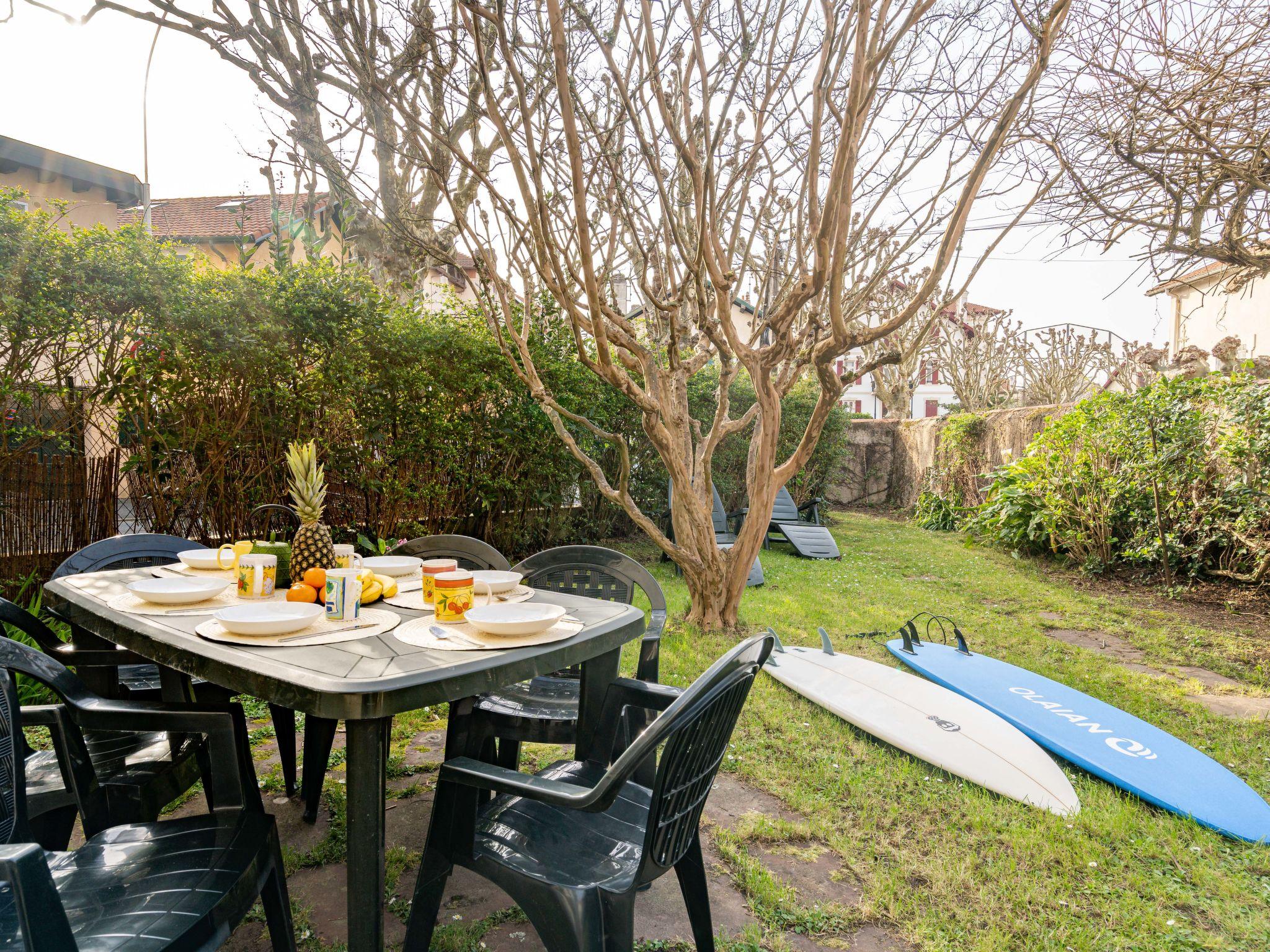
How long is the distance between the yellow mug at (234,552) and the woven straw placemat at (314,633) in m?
0.56

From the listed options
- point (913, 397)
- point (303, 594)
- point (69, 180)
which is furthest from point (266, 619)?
point (913, 397)

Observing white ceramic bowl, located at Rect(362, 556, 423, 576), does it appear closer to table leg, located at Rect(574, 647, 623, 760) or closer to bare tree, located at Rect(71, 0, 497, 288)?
table leg, located at Rect(574, 647, 623, 760)

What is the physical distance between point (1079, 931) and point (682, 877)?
123cm

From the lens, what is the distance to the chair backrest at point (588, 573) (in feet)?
10.3

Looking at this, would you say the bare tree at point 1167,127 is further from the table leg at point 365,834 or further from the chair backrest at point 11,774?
the chair backrest at point 11,774

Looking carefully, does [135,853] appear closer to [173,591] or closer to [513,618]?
[173,591]

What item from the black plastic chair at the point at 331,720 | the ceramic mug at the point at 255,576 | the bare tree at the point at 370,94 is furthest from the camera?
the bare tree at the point at 370,94

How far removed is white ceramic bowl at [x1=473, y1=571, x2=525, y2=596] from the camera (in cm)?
246

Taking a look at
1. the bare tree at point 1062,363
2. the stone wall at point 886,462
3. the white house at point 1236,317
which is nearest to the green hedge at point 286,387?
the stone wall at point 886,462

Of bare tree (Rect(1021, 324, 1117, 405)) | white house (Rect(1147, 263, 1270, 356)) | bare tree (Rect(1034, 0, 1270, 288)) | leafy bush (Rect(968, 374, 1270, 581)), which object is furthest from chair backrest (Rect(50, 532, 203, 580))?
bare tree (Rect(1021, 324, 1117, 405))

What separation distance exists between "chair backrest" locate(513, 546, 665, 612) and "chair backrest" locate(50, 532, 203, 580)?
1486 millimetres

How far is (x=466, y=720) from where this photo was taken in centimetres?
216

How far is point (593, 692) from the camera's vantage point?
2.25 meters

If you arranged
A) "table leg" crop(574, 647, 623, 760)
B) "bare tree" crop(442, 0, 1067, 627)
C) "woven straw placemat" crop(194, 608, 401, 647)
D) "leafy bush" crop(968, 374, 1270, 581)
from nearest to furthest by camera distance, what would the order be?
→ "woven straw placemat" crop(194, 608, 401, 647), "table leg" crop(574, 647, 623, 760), "bare tree" crop(442, 0, 1067, 627), "leafy bush" crop(968, 374, 1270, 581)
